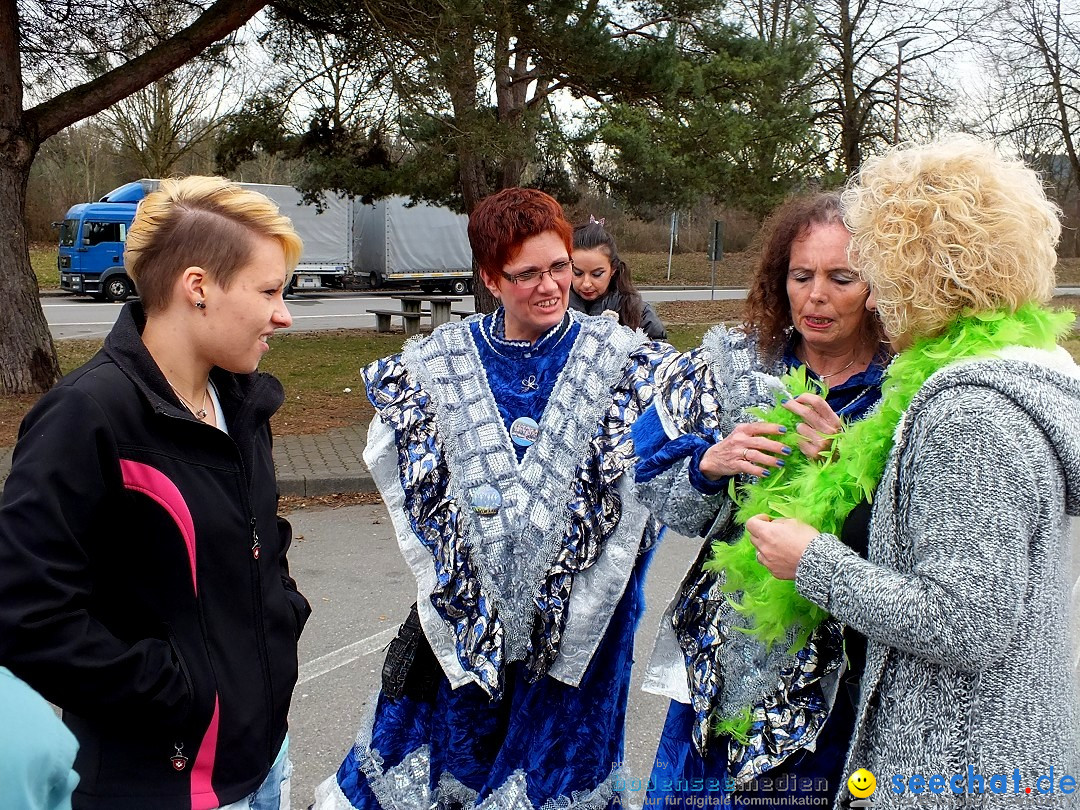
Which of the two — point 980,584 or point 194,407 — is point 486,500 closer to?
point 194,407

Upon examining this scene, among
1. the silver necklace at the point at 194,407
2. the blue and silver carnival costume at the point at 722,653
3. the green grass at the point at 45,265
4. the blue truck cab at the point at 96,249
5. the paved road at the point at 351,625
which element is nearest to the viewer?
the silver necklace at the point at 194,407

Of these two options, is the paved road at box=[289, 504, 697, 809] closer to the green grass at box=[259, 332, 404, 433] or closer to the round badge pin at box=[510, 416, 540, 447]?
the round badge pin at box=[510, 416, 540, 447]

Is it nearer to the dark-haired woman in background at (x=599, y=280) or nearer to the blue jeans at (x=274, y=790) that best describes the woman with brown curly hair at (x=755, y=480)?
the blue jeans at (x=274, y=790)

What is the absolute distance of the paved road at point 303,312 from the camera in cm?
1709

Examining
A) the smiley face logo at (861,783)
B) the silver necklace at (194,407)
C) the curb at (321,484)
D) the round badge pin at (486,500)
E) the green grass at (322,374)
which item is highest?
the silver necklace at (194,407)

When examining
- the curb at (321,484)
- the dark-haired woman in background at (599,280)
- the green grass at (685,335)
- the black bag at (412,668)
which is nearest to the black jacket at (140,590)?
the black bag at (412,668)

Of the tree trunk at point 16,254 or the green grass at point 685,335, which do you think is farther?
the green grass at point 685,335

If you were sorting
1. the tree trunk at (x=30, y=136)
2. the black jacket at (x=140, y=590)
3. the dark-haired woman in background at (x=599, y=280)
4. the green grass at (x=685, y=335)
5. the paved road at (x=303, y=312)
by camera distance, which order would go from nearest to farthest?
the black jacket at (x=140, y=590)
the dark-haired woman in background at (x=599, y=280)
the tree trunk at (x=30, y=136)
the green grass at (x=685, y=335)
the paved road at (x=303, y=312)

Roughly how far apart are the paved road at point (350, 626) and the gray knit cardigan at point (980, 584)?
1654mm

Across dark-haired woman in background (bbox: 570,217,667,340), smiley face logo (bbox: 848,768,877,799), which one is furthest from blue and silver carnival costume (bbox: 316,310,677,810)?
dark-haired woman in background (bbox: 570,217,667,340)

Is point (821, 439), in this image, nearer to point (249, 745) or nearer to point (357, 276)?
point (249, 745)

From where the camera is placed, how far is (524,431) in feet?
8.22

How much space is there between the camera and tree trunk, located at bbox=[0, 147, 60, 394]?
28.2ft

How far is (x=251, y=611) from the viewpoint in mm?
1682
